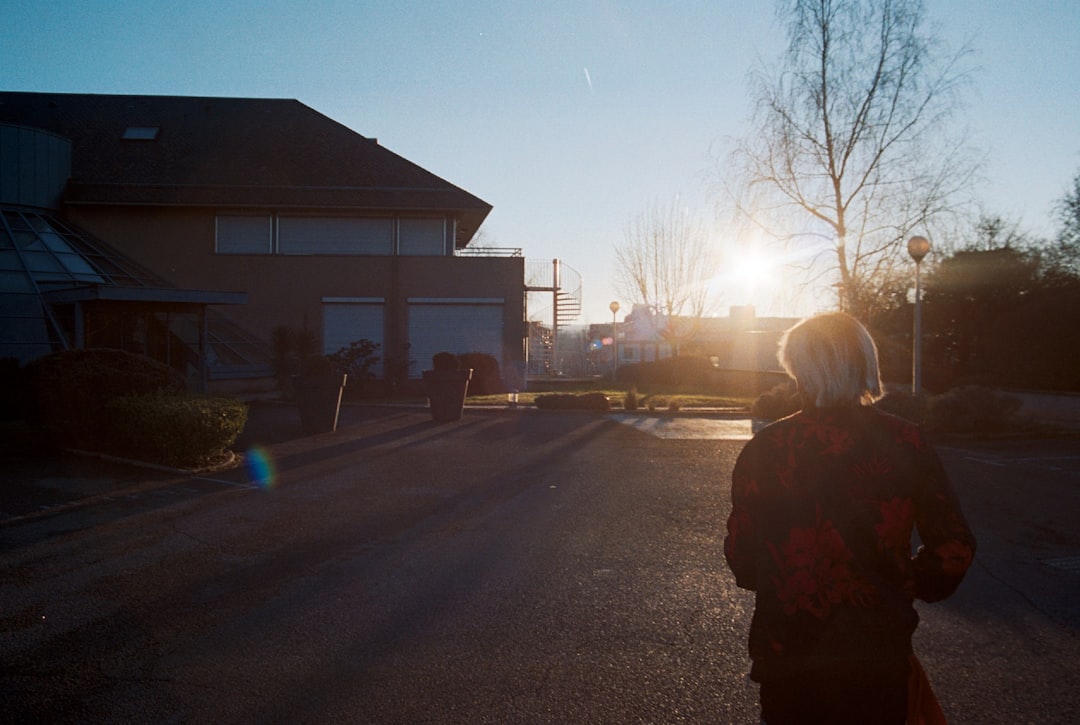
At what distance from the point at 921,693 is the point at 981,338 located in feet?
82.7

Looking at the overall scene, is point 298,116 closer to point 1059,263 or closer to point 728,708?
point 1059,263

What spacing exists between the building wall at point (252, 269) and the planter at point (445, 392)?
422 inches

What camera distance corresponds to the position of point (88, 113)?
31.2 metres

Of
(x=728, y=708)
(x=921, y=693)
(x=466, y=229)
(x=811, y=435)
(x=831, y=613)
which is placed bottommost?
(x=728, y=708)

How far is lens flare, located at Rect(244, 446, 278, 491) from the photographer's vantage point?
416 inches

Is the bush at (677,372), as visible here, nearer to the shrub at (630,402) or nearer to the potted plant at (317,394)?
the shrub at (630,402)

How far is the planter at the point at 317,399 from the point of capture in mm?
15305

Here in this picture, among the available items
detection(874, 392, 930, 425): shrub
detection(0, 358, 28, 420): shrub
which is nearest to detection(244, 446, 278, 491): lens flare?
detection(0, 358, 28, 420): shrub

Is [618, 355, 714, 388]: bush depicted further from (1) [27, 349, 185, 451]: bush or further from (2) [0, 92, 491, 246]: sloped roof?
(1) [27, 349, 185, 451]: bush

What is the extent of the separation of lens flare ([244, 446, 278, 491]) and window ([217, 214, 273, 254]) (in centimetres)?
1577

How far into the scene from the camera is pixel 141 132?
3023 centimetres

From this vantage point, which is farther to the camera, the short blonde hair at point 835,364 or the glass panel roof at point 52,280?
the glass panel roof at point 52,280

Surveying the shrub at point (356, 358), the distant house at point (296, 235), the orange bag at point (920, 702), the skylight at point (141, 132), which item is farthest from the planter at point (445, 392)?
the skylight at point (141, 132)

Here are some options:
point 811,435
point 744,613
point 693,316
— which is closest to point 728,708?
point 744,613
